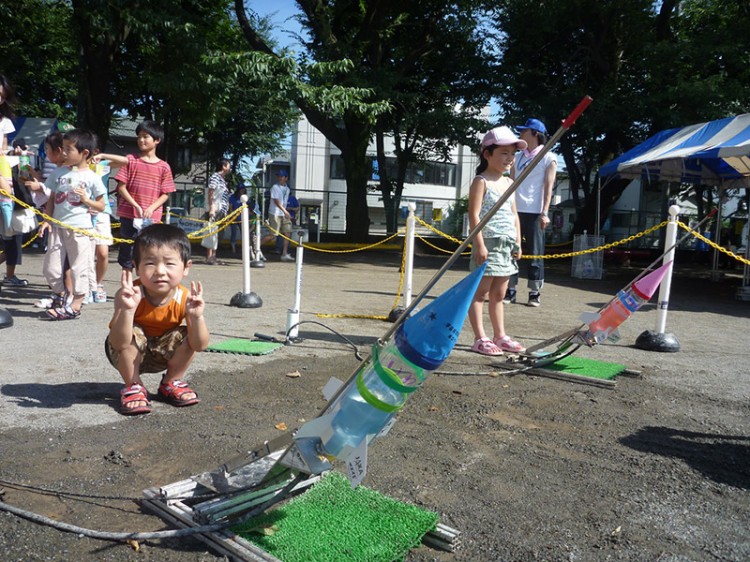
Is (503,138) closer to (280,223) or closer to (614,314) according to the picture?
(614,314)

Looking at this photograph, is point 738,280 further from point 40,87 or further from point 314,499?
point 40,87

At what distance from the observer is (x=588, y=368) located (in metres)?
5.07

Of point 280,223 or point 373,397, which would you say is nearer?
point 373,397

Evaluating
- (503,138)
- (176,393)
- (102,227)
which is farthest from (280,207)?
(176,393)

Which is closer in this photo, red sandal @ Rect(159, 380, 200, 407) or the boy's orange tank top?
the boy's orange tank top

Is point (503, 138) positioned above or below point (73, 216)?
above

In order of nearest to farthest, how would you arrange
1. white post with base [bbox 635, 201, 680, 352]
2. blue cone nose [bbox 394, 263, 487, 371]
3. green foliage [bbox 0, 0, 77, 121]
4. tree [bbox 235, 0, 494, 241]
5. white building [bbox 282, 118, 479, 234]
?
blue cone nose [bbox 394, 263, 487, 371] < white post with base [bbox 635, 201, 680, 352] < tree [bbox 235, 0, 494, 241] < green foliage [bbox 0, 0, 77, 121] < white building [bbox 282, 118, 479, 234]

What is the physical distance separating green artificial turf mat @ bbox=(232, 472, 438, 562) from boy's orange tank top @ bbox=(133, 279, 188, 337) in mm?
1380

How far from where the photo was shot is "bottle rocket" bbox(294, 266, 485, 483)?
1.93 m

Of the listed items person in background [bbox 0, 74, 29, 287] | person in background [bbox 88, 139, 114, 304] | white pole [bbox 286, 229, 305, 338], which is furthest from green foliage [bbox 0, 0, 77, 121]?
white pole [bbox 286, 229, 305, 338]

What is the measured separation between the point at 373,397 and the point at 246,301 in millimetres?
5836

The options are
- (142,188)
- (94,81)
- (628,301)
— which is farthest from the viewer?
(94,81)

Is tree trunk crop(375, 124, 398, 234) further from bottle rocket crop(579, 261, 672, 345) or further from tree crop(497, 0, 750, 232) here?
bottle rocket crop(579, 261, 672, 345)

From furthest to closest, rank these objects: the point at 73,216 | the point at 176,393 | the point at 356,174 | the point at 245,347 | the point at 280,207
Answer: the point at 356,174 < the point at 280,207 < the point at 73,216 < the point at 245,347 < the point at 176,393
